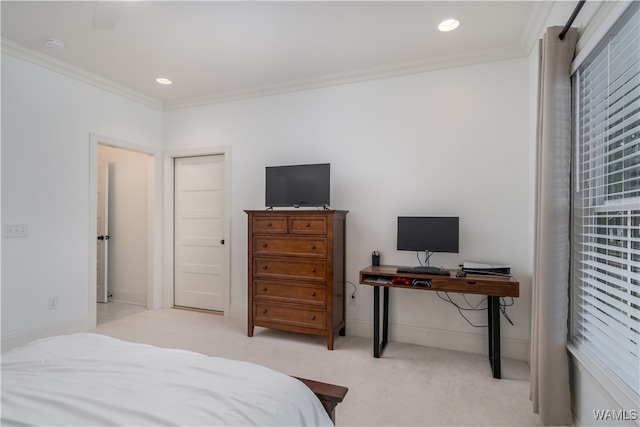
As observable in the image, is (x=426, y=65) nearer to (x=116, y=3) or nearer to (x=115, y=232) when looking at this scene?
(x=116, y=3)

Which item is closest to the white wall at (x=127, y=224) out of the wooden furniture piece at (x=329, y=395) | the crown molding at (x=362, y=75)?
the crown molding at (x=362, y=75)

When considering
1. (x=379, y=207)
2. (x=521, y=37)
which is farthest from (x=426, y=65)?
(x=379, y=207)

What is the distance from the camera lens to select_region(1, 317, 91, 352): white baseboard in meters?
2.94

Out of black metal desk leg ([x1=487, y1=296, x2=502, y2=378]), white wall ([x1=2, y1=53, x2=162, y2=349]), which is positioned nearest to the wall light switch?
white wall ([x1=2, y1=53, x2=162, y2=349])

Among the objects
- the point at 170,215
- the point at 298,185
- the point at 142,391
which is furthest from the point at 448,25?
the point at 170,215

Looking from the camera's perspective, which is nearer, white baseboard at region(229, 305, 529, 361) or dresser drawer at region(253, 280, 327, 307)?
white baseboard at region(229, 305, 529, 361)

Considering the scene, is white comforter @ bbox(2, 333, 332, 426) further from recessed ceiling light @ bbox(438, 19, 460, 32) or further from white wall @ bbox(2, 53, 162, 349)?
recessed ceiling light @ bbox(438, 19, 460, 32)

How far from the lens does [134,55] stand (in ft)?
10.3

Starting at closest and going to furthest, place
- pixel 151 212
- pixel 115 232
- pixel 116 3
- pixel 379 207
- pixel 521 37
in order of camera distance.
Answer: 1. pixel 116 3
2. pixel 521 37
3. pixel 379 207
4. pixel 151 212
5. pixel 115 232

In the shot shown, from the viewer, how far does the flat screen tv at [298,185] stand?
3.36 m

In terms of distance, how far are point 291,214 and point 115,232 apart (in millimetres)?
→ 3218

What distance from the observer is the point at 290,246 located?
10.8ft

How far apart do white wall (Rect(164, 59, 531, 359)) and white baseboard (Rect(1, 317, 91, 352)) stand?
2.26 metres

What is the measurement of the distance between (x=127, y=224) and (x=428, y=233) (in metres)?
4.17
